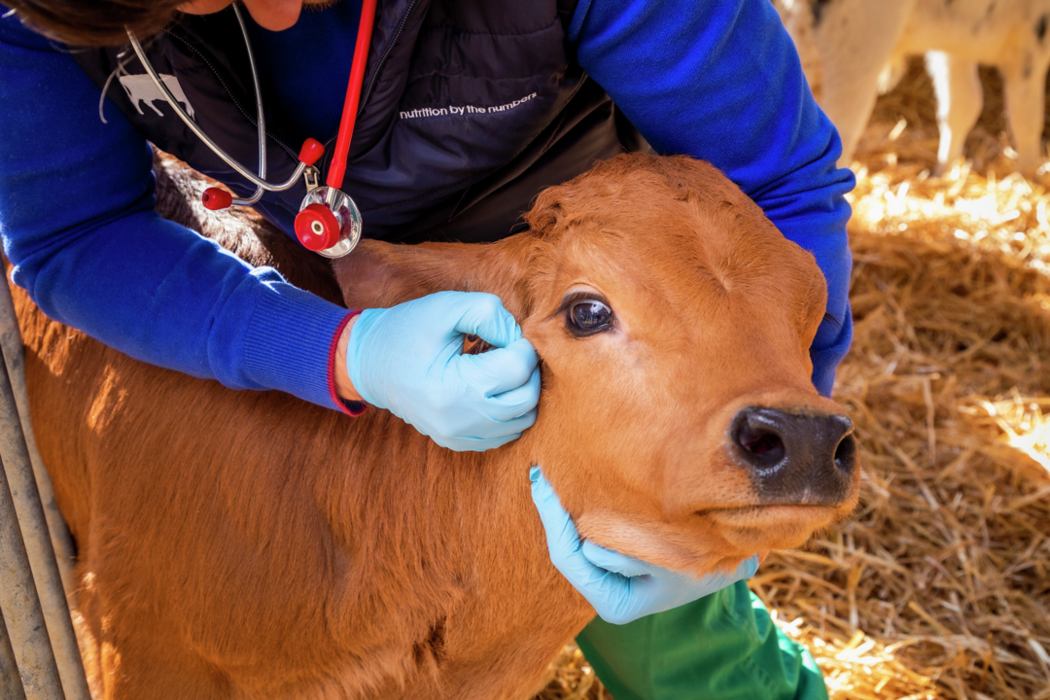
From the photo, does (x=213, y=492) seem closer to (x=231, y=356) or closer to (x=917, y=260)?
(x=231, y=356)

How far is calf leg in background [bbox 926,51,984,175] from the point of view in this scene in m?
6.44

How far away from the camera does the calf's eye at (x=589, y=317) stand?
1578 millimetres

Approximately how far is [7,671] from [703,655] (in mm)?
1694

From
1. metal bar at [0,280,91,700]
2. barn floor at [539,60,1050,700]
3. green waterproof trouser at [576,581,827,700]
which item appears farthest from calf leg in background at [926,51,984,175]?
metal bar at [0,280,91,700]

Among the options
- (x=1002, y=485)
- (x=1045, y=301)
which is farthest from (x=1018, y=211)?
(x=1002, y=485)

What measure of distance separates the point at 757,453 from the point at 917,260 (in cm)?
460

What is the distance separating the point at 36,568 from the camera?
2.10 meters

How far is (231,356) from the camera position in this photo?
1.75 metres

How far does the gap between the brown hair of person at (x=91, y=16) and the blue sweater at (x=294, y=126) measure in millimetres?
450

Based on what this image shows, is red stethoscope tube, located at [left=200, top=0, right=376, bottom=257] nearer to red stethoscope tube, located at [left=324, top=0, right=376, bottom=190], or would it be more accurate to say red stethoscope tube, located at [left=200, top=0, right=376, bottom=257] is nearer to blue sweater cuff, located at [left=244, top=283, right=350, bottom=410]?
red stethoscope tube, located at [left=324, top=0, right=376, bottom=190]

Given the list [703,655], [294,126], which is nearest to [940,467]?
[703,655]

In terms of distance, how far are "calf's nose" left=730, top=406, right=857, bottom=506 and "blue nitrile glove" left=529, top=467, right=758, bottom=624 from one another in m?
0.41

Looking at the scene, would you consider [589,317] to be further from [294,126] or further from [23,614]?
[23,614]

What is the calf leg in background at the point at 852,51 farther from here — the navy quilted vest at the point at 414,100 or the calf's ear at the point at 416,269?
the calf's ear at the point at 416,269
